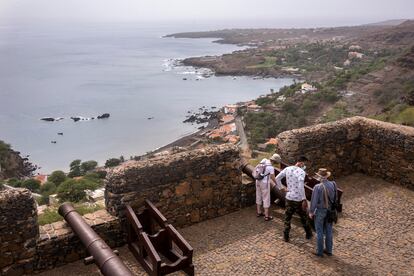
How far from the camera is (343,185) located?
29.3ft

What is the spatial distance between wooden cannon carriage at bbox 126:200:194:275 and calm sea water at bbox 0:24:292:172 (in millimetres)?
37603

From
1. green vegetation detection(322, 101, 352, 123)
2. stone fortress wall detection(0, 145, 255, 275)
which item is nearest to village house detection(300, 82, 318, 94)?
green vegetation detection(322, 101, 352, 123)

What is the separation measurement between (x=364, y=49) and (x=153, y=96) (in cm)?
5744

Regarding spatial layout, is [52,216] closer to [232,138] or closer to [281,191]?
[281,191]

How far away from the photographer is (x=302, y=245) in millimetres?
6629

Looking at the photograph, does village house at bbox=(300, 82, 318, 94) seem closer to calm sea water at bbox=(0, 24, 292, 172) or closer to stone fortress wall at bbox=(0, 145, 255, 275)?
calm sea water at bbox=(0, 24, 292, 172)

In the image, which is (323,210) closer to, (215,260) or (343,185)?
(215,260)

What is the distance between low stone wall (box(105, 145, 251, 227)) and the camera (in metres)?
6.54

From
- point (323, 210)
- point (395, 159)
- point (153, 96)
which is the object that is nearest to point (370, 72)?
point (153, 96)

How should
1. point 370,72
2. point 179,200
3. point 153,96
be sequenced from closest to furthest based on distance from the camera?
1. point 179,200
2. point 370,72
3. point 153,96

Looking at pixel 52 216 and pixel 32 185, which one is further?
pixel 32 185

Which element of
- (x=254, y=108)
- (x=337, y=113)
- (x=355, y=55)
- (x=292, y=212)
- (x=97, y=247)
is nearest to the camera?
(x=97, y=247)

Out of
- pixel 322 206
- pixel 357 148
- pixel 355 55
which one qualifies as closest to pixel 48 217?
pixel 322 206

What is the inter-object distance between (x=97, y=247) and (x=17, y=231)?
1268 mm
